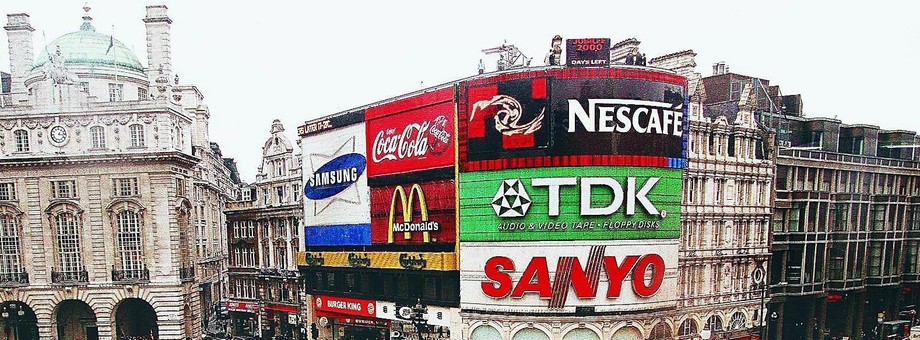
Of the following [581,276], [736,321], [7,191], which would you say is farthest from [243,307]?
[736,321]

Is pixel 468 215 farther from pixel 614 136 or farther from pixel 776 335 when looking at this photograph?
pixel 776 335

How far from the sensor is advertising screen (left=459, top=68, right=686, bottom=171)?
32750 millimetres

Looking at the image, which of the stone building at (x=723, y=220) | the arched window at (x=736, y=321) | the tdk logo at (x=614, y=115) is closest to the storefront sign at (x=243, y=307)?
the tdk logo at (x=614, y=115)

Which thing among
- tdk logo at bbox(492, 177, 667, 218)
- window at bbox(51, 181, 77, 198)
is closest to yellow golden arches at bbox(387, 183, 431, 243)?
tdk logo at bbox(492, 177, 667, 218)

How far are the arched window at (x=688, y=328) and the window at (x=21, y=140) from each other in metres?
47.0

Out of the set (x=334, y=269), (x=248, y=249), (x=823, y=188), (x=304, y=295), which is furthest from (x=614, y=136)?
(x=248, y=249)

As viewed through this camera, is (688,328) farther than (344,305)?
No

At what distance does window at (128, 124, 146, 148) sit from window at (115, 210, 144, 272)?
4.99 metres

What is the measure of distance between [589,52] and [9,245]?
43255 mm

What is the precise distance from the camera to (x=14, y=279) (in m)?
43.3

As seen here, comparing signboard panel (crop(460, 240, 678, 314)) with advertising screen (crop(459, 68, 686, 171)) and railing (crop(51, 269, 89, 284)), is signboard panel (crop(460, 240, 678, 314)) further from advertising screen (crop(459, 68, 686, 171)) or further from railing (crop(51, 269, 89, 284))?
railing (crop(51, 269, 89, 284))

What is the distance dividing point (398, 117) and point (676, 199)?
59.7 feet

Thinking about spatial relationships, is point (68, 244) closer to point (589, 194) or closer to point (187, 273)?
point (187, 273)

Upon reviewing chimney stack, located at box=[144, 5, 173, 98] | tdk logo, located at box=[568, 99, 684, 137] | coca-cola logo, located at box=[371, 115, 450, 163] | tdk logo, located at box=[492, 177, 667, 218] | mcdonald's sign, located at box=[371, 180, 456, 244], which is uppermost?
chimney stack, located at box=[144, 5, 173, 98]
